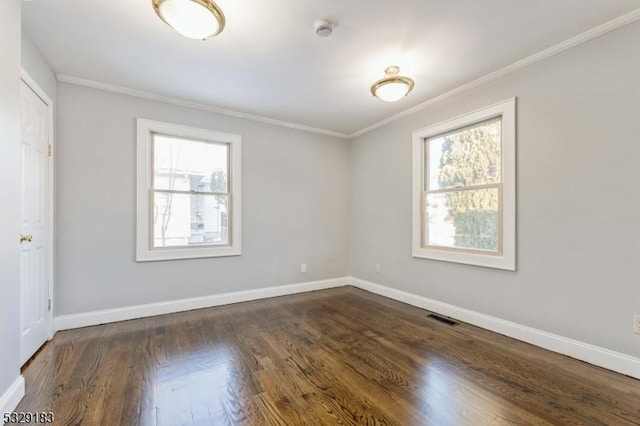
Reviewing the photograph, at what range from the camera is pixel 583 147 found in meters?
2.32

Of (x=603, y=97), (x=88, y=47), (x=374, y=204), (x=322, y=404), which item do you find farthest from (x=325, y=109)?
(x=322, y=404)

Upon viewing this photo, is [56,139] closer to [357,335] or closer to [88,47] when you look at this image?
[88,47]

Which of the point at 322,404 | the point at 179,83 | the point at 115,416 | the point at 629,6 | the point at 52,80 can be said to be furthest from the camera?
the point at 179,83

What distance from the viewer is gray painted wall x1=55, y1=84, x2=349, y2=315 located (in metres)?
2.95

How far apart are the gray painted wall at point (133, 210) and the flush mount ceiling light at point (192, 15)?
187 cm

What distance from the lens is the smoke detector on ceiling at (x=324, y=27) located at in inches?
83.4

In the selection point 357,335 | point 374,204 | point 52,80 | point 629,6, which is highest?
point 629,6

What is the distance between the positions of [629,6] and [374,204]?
307 cm

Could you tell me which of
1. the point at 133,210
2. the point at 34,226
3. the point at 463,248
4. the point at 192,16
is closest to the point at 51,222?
the point at 34,226

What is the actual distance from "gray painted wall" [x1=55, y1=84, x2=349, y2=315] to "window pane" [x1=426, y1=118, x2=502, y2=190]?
1702 mm

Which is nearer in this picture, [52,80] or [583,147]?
[583,147]

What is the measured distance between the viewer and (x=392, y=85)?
2.67 metres

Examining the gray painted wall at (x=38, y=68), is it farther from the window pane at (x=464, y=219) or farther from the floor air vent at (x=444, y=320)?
the floor air vent at (x=444, y=320)

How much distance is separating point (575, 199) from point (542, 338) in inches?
49.3
